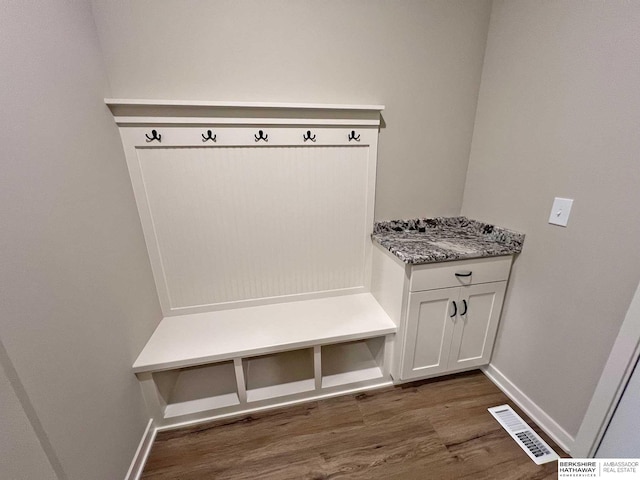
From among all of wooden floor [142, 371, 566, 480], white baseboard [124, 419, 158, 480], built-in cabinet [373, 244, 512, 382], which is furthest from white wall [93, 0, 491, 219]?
white baseboard [124, 419, 158, 480]

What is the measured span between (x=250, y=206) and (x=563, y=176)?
1572mm

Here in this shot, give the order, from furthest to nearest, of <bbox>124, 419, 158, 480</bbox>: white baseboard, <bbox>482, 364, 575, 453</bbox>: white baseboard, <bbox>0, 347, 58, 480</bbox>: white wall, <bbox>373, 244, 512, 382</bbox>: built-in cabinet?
<bbox>373, 244, 512, 382</bbox>: built-in cabinet < <bbox>482, 364, 575, 453</bbox>: white baseboard < <bbox>124, 419, 158, 480</bbox>: white baseboard < <bbox>0, 347, 58, 480</bbox>: white wall

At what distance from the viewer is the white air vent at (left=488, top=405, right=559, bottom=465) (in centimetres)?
122

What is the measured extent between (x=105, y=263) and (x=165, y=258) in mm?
434

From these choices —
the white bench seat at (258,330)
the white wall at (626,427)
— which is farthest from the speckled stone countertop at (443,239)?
the white wall at (626,427)

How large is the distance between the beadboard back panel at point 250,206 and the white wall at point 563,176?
0.78 meters

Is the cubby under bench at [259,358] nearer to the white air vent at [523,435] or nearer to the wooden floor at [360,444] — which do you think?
the wooden floor at [360,444]

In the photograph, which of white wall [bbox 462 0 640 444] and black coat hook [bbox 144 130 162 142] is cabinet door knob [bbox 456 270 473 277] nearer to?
white wall [bbox 462 0 640 444]

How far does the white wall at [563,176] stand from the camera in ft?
3.23

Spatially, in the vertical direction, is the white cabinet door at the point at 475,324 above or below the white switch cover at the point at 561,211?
below

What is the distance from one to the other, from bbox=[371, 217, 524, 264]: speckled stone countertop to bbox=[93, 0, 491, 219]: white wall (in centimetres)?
15

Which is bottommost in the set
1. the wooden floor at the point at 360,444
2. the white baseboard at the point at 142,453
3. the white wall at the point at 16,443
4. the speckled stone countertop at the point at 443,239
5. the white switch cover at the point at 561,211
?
the wooden floor at the point at 360,444

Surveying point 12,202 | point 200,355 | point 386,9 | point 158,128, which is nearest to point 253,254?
point 200,355

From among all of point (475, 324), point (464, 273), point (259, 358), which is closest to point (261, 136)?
point (464, 273)
